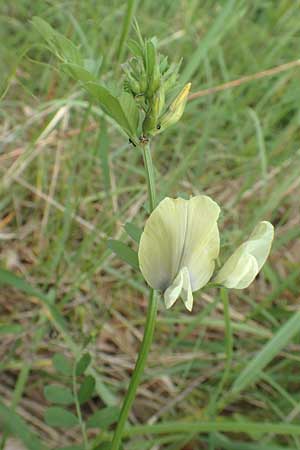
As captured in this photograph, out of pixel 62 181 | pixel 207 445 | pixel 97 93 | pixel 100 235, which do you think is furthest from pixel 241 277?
pixel 62 181

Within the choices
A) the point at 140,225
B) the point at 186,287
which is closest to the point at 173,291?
the point at 186,287

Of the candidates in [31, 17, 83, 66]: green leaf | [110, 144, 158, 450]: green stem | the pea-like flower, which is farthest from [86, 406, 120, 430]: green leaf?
[31, 17, 83, 66]: green leaf

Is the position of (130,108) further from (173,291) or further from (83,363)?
(83,363)

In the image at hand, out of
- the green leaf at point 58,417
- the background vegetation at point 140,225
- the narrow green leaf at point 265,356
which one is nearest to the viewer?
the green leaf at point 58,417

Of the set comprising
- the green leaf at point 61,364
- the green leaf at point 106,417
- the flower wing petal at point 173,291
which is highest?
the flower wing petal at point 173,291

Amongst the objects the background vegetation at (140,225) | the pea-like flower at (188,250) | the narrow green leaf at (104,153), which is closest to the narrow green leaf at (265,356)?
the background vegetation at (140,225)

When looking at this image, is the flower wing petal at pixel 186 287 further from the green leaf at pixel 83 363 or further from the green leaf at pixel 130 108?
the green leaf at pixel 83 363

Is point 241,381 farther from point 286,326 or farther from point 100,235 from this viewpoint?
point 100,235
